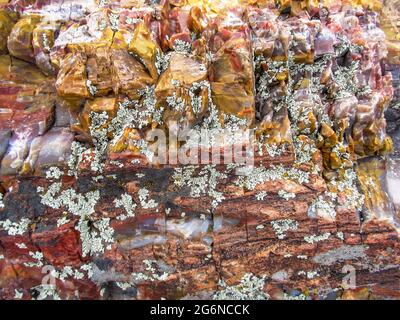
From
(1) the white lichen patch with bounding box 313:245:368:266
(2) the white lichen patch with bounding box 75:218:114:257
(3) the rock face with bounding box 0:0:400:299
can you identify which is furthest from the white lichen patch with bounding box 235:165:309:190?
(2) the white lichen patch with bounding box 75:218:114:257

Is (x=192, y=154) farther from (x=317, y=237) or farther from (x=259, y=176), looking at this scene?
(x=317, y=237)

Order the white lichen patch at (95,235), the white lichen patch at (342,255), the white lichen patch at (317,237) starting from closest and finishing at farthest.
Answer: the white lichen patch at (95,235) < the white lichen patch at (317,237) < the white lichen patch at (342,255)

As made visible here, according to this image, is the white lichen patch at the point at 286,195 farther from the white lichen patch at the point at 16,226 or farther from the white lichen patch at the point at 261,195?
the white lichen patch at the point at 16,226

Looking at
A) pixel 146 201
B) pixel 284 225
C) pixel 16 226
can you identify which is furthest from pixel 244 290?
pixel 16 226

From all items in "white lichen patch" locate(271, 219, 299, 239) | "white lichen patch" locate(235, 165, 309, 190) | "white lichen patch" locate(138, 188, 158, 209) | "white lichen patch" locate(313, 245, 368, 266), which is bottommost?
"white lichen patch" locate(313, 245, 368, 266)

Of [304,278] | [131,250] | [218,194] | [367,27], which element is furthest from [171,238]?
→ [367,27]

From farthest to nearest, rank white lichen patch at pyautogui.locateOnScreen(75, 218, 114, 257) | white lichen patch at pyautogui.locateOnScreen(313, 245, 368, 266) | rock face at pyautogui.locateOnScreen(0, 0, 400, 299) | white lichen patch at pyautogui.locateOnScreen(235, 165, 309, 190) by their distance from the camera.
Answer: white lichen patch at pyautogui.locateOnScreen(313, 245, 368, 266)
white lichen patch at pyautogui.locateOnScreen(75, 218, 114, 257)
white lichen patch at pyautogui.locateOnScreen(235, 165, 309, 190)
rock face at pyautogui.locateOnScreen(0, 0, 400, 299)

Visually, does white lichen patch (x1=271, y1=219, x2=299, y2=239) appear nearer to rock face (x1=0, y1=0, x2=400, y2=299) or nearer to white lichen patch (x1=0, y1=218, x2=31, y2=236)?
rock face (x1=0, y1=0, x2=400, y2=299)

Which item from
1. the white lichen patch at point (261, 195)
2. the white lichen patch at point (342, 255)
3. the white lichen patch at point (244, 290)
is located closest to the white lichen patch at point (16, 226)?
the white lichen patch at point (244, 290)

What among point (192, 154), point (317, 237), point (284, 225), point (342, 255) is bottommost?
point (342, 255)

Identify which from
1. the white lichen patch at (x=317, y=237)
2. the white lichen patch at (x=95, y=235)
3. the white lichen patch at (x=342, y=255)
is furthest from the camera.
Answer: the white lichen patch at (x=342, y=255)
